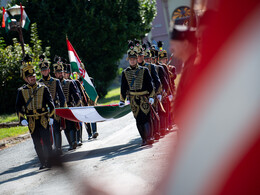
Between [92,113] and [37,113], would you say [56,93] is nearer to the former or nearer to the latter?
[92,113]

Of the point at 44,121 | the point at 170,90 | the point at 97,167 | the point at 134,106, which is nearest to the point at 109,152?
the point at 134,106

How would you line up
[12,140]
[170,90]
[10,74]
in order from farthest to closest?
[10,74] < [12,140] < [170,90]

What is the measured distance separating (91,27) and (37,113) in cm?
1952

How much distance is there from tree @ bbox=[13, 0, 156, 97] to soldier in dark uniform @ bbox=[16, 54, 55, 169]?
1881 centimetres

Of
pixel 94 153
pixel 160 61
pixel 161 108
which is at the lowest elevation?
pixel 94 153

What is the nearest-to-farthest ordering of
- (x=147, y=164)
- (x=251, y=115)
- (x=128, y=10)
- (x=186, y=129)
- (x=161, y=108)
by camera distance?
(x=251, y=115)
(x=186, y=129)
(x=147, y=164)
(x=161, y=108)
(x=128, y=10)

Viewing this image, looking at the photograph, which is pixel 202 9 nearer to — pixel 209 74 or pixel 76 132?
pixel 209 74

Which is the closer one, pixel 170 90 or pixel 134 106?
pixel 134 106

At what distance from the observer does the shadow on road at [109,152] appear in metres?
8.87

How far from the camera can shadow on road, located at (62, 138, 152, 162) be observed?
8870 mm

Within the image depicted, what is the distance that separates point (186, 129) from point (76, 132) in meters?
9.07

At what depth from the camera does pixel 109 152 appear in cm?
938

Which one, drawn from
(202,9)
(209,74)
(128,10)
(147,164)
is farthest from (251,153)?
(128,10)

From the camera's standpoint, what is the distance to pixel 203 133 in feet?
7.59
